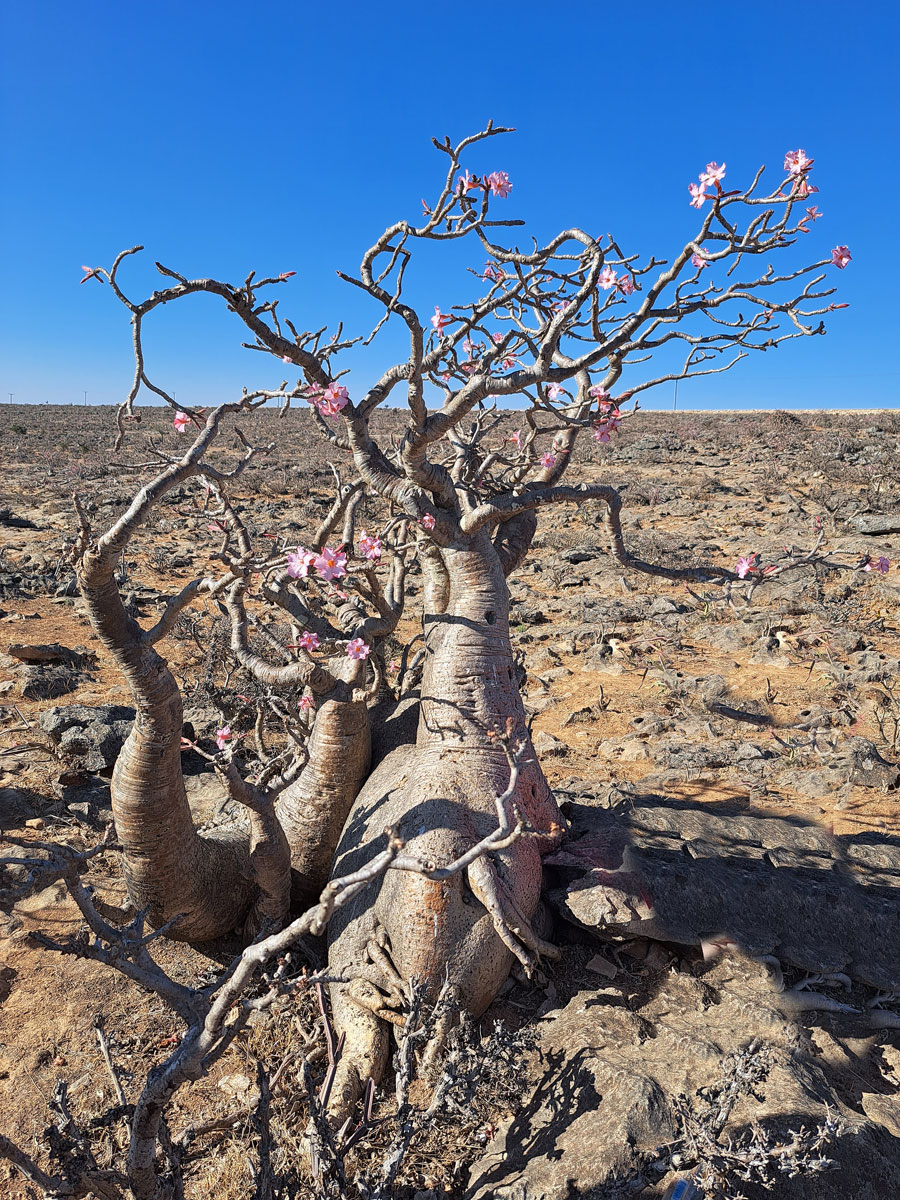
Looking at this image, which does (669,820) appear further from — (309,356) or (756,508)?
(756,508)

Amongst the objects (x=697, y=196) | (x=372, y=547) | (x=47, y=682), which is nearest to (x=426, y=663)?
(x=372, y=547)

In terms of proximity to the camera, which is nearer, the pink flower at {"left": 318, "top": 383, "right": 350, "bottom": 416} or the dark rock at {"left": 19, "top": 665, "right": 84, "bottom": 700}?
the pink flower at {"left": 318, "top": 383, "right": 350, "bottom": 416}

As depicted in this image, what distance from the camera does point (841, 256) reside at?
9.71ft

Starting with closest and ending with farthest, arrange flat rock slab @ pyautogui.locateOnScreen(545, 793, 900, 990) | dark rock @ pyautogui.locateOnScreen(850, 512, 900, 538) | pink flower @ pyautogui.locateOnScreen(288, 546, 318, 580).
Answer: pink flower @ pyautogui.locateOnScreen(288, 546, 318, 580) → flat rock slab @ pyautogui.locateOnScreen(545, 793, 900, 990) → dark rock @ pyautogui.locateOnScreen(850, 512, 900, 538)

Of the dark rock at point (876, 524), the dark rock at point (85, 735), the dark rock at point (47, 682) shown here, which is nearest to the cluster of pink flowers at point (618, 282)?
the dark rock at point (85, 735)

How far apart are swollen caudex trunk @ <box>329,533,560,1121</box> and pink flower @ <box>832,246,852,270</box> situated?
1821 millimetres

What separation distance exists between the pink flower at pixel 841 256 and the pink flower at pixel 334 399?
199 cm

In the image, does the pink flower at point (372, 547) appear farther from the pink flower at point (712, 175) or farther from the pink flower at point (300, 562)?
the pink flower at point (712, 175)

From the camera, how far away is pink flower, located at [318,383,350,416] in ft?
9.79

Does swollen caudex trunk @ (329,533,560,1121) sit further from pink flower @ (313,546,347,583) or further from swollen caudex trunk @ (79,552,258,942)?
pink flower @ (313,546,347,583)

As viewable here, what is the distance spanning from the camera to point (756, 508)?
1302 cm

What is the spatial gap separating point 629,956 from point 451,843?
1.01 meters

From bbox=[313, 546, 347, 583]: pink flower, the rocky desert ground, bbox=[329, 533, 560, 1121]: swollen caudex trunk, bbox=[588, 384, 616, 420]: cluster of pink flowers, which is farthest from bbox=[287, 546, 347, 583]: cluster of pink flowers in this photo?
bbox=[588, 384, 616, 420]: cluster of pink flowers

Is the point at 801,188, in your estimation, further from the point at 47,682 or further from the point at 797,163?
the point at 47,682
